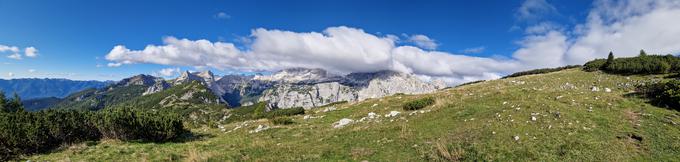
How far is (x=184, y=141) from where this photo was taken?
931 inches

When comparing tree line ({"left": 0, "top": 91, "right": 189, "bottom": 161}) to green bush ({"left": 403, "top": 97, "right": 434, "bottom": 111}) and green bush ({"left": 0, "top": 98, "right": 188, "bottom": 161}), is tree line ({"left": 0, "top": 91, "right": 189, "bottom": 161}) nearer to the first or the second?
green bush ({"left": 0, "top": 98, "right": 188, "bottom": 161})

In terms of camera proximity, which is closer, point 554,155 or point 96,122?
point 554,155

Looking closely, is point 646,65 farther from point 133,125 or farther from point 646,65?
point 133,125

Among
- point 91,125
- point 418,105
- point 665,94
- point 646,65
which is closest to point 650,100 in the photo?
point 665,94

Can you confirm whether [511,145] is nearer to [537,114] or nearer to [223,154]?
[537,114]

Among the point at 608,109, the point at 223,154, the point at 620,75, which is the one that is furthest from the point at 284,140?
the point at 620,75

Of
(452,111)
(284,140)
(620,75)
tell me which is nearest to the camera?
(284,140)

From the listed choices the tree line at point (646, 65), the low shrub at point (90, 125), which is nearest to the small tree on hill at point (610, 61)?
the tree line at point (646, 65)

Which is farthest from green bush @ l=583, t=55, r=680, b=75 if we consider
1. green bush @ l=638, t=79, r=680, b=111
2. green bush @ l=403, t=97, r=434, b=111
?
green bush @ l=403, t=97, r=434, b=111

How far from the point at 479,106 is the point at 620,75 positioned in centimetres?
3037

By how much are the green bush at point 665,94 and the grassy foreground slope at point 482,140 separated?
3.27ft

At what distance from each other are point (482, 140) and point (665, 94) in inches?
623

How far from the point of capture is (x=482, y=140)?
1591cm

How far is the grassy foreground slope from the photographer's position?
13898mm
